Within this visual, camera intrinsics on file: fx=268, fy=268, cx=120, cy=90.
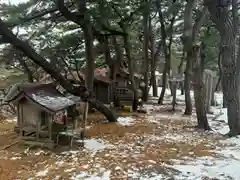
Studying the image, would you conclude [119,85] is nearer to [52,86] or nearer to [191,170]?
[52,86]

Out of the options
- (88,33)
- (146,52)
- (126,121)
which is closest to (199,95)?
(126,121)

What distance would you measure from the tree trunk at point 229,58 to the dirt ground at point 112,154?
847 mm

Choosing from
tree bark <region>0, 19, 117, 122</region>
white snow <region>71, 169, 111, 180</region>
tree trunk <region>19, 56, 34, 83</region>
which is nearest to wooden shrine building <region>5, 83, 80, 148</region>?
tree bark <region>0, 19, 117, 122</region>

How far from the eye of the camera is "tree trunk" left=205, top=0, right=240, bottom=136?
6.99 metres

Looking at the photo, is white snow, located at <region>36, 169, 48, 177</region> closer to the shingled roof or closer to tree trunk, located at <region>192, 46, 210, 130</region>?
the shingled roof

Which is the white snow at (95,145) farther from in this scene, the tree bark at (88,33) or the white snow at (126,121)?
the white snow at (126,121)

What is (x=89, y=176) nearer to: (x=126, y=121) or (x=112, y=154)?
(x=112, y=154)

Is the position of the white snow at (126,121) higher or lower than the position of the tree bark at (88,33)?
lower

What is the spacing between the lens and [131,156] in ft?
18.8

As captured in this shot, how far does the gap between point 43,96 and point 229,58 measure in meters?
4.95

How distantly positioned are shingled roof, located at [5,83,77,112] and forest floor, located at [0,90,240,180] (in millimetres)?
1024

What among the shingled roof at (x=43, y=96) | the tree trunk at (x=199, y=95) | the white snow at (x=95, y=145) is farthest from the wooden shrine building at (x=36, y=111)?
the tree trunk at (x=199, y=95)

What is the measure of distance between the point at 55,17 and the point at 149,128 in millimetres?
5293

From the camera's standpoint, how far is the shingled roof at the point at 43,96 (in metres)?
6.15
